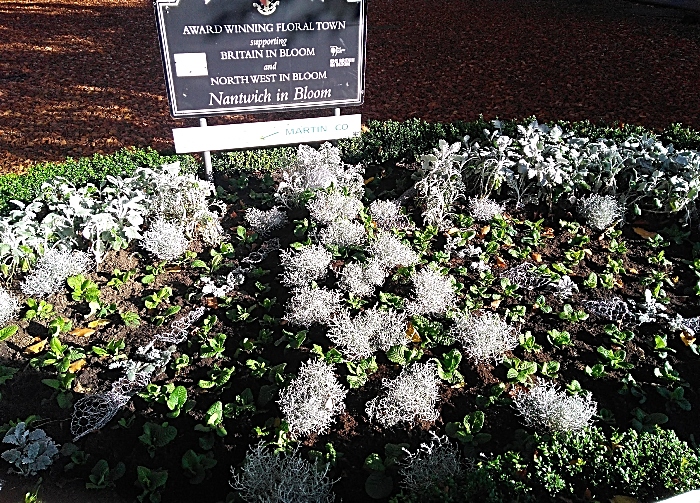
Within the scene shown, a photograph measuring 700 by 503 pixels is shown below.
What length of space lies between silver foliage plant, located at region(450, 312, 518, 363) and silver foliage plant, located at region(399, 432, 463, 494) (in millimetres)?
723

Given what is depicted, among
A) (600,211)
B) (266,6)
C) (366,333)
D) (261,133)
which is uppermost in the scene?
(266,6)

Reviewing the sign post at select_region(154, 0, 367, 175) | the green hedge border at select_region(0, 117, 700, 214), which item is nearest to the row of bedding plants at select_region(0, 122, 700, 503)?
the green hedge border at select_region(0, 117, 700, 214)

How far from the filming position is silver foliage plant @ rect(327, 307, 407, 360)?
3.60 metres

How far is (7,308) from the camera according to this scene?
398 centimetres

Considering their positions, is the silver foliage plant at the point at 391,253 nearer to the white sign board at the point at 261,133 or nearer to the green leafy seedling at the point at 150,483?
the white sign board at the point at 261,133

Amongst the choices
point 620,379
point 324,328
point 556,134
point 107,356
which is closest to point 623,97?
point 556,134

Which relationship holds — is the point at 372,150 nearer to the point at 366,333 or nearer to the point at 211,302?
the point at 211,302

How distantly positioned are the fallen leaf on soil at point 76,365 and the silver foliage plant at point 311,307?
4.43 ft

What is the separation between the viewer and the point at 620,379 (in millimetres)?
3559

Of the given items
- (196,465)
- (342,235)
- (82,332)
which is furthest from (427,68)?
(196,465)

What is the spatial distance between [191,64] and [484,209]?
9.31 ft

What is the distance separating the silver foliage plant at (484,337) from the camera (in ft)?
11.8

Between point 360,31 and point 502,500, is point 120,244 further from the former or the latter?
point 502,500

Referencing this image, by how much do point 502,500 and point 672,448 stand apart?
0.90m
